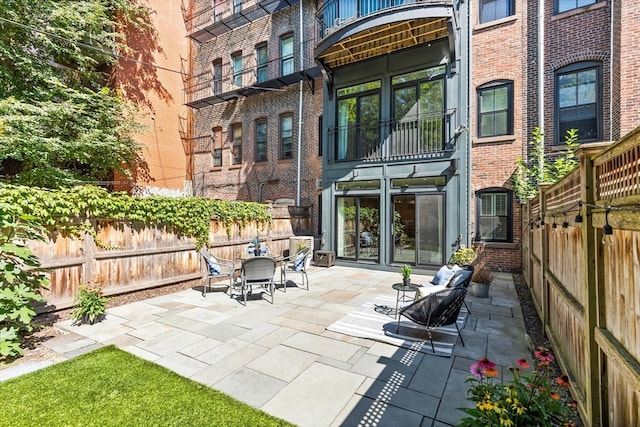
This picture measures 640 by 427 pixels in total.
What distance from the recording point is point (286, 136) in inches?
522

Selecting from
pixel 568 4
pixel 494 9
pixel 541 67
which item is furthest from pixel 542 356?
pixel 494 9

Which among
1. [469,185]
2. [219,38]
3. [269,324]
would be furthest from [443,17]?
[219,38]

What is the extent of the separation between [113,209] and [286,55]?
10298 millimetres

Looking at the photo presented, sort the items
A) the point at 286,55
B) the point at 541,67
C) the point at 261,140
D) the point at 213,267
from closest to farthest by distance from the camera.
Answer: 1. the point at 213,267
2. the point at 541,67
3. the point at 286,55
4. the point at 261,140

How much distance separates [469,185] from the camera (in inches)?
332

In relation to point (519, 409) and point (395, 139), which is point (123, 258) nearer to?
point (519, 409)

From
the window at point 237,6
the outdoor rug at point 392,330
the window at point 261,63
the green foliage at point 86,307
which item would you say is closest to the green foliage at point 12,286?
the green foliage at point 86,307

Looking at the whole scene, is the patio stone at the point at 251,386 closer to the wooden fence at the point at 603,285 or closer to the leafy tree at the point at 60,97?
the wooden fence at the point at 603,285

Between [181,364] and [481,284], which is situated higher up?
[481,284]

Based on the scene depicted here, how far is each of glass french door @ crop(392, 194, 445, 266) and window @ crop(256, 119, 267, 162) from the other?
23.0 feet

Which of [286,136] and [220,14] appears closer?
[286,136]

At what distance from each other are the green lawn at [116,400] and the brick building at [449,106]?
7.19 m

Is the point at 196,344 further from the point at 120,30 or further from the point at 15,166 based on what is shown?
the point at 120,30

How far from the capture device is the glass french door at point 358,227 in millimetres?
9820
